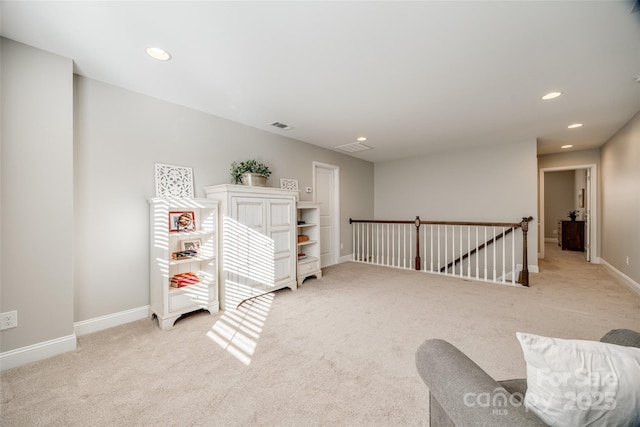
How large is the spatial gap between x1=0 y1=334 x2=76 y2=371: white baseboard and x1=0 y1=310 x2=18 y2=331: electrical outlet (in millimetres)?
179

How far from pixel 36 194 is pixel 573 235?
1017cm

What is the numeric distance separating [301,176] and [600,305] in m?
4.23

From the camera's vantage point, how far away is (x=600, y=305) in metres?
2.87

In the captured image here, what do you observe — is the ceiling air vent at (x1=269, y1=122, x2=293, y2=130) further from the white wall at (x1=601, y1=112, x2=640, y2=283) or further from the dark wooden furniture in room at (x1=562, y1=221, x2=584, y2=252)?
the dark wooden furniture in room at (x1=562, y1=221, x2=584, y2=252)

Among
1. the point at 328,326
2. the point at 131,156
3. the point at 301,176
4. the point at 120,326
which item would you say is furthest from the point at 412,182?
the point at 120,326

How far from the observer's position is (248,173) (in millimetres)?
3215

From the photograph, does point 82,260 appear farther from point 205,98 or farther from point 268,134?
point 268,134

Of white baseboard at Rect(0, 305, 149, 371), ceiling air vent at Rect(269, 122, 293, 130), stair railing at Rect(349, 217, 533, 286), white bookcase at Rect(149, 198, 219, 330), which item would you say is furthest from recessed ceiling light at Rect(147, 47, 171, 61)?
stair railing at Rect(349, 217, 533, 286)

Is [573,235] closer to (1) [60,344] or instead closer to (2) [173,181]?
(2) [173,181]

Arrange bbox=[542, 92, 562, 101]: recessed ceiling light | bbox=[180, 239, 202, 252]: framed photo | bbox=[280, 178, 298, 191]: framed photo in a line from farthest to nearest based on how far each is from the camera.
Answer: bbox=[280, 178, 298, 191]: framed photo
bbox=[180, 239, 202, 252]: framed photo
bbox=[542, 92, 562, 101]: recessed ceiling light

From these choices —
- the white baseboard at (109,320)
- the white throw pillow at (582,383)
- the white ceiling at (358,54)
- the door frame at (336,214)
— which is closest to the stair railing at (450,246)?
the door frame at (336,214)

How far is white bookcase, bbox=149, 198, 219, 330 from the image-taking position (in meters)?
2.44

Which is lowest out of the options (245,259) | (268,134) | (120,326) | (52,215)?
(120,326)

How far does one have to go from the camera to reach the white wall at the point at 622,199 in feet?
10.7
